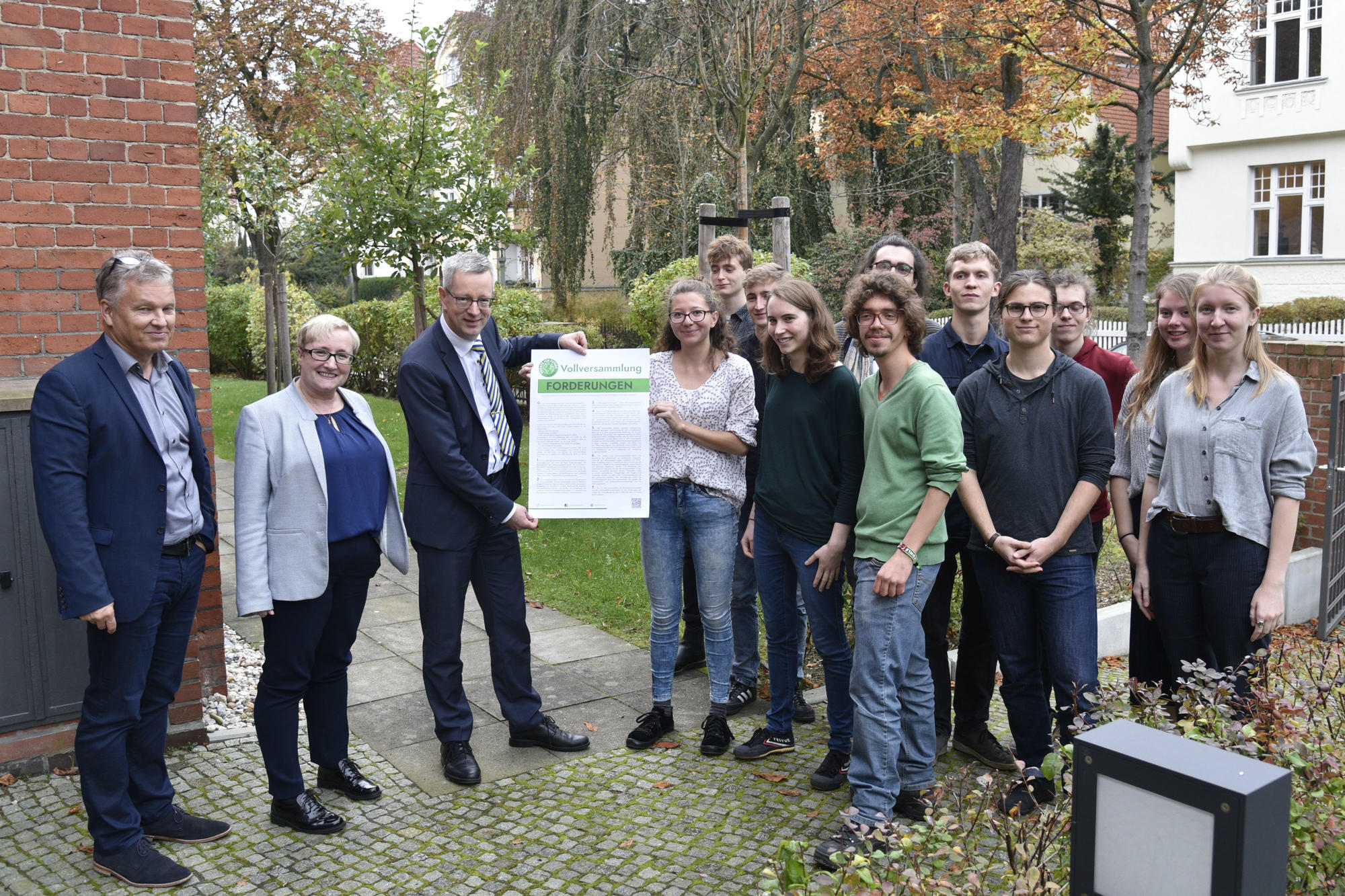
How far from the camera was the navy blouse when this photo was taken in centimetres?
419

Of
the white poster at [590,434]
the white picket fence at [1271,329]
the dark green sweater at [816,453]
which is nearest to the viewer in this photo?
the dark green sweater at [816,453]

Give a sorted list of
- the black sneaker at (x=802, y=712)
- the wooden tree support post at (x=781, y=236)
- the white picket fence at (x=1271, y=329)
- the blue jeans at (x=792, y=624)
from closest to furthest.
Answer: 1. the blue jeans at (x=792, y=624)
2. the black sneaker at (x=802, y=712)
3. the wooden tree support post at (x=781, y=236)
4. the white picket fence at (x=1271, y=329)

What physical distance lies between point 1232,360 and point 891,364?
53.1 inches

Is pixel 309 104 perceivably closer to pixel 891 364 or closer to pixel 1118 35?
Result: pixel 1118 35

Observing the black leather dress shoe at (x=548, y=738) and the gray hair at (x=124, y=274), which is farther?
the black leather dress shoe at (x=548, y=738)

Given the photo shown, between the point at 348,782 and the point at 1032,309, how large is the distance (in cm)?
340

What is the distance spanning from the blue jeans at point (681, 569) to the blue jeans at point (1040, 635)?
3.74ft

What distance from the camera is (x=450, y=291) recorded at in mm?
4551

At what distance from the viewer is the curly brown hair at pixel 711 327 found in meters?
4.83

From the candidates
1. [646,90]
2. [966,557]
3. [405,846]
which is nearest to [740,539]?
[966,557]

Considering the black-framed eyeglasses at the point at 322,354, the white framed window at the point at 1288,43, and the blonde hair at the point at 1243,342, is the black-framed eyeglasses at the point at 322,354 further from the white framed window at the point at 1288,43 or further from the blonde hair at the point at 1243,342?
the white framed window at the point at 1288,43

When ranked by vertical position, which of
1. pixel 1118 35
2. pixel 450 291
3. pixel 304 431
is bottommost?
pixel 304 431

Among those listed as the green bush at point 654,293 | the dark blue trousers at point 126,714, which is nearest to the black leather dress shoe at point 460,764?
the dark blue trousers at point 126,714

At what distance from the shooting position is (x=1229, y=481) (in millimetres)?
4051
